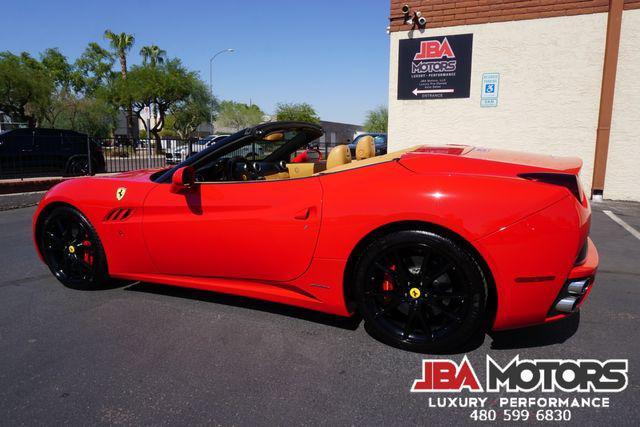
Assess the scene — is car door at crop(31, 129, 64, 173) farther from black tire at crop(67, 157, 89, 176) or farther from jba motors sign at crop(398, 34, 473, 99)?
jba motors sign at crop(398, 34, 473, 99)

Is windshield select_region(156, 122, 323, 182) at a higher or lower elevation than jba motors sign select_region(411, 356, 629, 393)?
higher

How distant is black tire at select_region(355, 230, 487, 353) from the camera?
97.7 inches

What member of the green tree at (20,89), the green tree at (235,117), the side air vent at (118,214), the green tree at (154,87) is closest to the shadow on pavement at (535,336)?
the side air vent at (118,214)

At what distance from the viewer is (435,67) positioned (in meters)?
11.2

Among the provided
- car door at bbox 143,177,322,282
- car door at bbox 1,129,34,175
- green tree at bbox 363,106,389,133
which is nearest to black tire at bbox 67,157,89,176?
car door at bbox 1,129,34,175

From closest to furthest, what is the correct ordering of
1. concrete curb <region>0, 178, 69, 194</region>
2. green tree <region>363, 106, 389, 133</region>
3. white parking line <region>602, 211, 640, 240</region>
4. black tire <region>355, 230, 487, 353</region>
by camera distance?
black tire <region>355, 230, 487, 353</region> < white parking line <region>602, 211, 640, 240</region> < concrete curb <region>0, 178, 69, 194</region> < green tree <region>363, 106, 389, 133</region>

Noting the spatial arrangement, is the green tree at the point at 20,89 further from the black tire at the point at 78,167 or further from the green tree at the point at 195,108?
the black tire at the point at 78,167

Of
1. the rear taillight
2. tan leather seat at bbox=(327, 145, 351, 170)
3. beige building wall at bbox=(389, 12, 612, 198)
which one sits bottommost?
the rear taillight

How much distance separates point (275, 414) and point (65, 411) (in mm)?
991

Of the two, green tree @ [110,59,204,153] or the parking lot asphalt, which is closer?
the parking lot asphalt

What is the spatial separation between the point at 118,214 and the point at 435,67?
9.55 metres

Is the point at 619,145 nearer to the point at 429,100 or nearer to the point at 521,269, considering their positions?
the point at 429,100

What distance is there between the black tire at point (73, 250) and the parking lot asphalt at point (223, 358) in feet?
0.40

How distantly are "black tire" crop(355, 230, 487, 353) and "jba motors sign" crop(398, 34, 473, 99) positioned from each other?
31.0 ft
